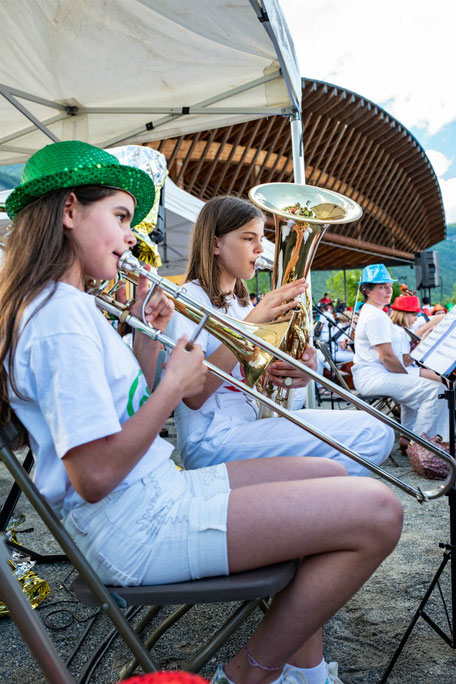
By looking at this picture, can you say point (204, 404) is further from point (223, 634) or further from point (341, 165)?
point (341, 165)

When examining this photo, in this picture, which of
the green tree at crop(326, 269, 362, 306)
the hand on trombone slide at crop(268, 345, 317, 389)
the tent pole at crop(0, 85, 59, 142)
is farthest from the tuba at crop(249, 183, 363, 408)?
the green tree at crop(326, 269, 362, 306)

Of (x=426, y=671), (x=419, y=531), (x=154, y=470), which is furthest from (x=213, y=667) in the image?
(x=419, y=531)

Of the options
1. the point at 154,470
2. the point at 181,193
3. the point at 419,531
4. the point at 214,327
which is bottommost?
the point at 419,531

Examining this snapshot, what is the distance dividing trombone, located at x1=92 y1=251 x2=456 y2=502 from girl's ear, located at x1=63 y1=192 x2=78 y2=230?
0.17 m

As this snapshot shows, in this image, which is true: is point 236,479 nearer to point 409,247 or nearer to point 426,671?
point 426,671

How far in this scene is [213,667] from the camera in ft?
6.23

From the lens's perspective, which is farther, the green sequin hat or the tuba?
the tuba

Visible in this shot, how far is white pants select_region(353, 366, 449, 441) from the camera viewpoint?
4.97 metres

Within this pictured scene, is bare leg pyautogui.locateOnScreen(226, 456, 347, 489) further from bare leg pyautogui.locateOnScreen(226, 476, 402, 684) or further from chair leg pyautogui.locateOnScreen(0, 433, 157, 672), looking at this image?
chair leg pyautogui.locateOnScreen(0, 433, 157, 672)

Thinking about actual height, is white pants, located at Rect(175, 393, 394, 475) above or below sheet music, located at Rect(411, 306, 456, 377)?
below

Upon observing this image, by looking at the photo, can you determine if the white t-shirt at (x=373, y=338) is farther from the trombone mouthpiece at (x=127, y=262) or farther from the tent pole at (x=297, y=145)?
the trombone mouthpiece at (x=127, y=262)

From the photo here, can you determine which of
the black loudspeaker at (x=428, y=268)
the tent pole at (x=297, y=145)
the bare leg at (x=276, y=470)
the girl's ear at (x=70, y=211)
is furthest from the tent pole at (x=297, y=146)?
the black loudspeaker at (x=428, y=268)

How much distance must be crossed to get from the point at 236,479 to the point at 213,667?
0.84 meters

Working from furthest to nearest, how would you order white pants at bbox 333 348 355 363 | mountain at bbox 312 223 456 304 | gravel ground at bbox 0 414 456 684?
mountain at bbox 312 223 456 304 < white pants at bbox 333 348 355 363 < gravel ground at bbox 0 414 456 684
